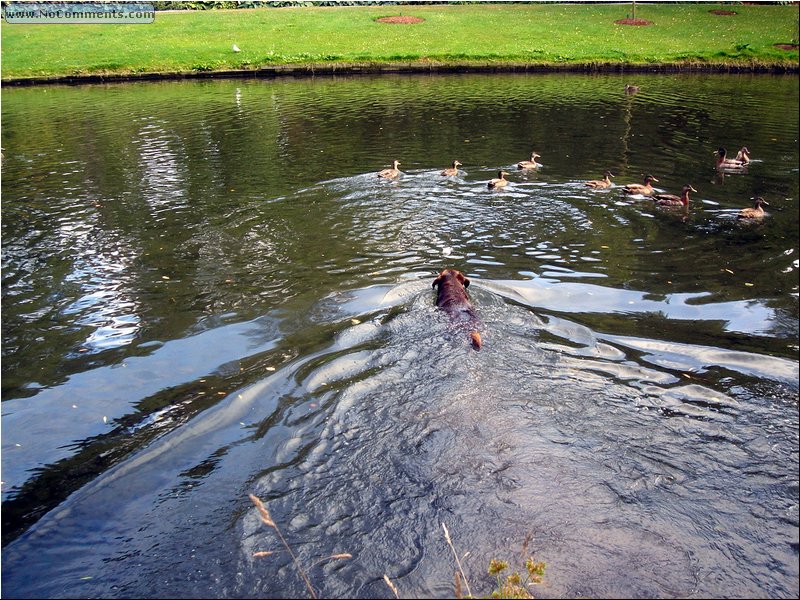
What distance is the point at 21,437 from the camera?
24.4 feet

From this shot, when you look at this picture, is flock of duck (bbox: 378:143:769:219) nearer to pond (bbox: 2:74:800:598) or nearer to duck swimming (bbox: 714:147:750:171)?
duck swimming (bbox: 714:147:750:171)

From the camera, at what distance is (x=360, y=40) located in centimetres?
4141

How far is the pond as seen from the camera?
5527 mm

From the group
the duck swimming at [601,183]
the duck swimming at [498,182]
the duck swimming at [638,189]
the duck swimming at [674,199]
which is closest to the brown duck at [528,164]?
the duck swimming at [498,182]

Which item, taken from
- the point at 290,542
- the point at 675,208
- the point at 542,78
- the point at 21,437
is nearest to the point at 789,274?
the point at 675,208

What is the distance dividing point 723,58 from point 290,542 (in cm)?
2839

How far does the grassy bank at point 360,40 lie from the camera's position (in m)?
35.8

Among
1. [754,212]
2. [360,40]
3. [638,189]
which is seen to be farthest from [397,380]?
[360,40]

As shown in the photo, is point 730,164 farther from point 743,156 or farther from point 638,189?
point 638,189

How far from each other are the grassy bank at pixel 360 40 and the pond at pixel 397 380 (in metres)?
19.6

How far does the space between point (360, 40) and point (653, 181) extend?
29.5 metres

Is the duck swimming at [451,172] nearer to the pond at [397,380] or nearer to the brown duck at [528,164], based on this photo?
the pond at [397,380]

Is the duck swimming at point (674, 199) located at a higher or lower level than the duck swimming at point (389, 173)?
lower

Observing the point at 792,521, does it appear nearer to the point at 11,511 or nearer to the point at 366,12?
the point at 11,511
